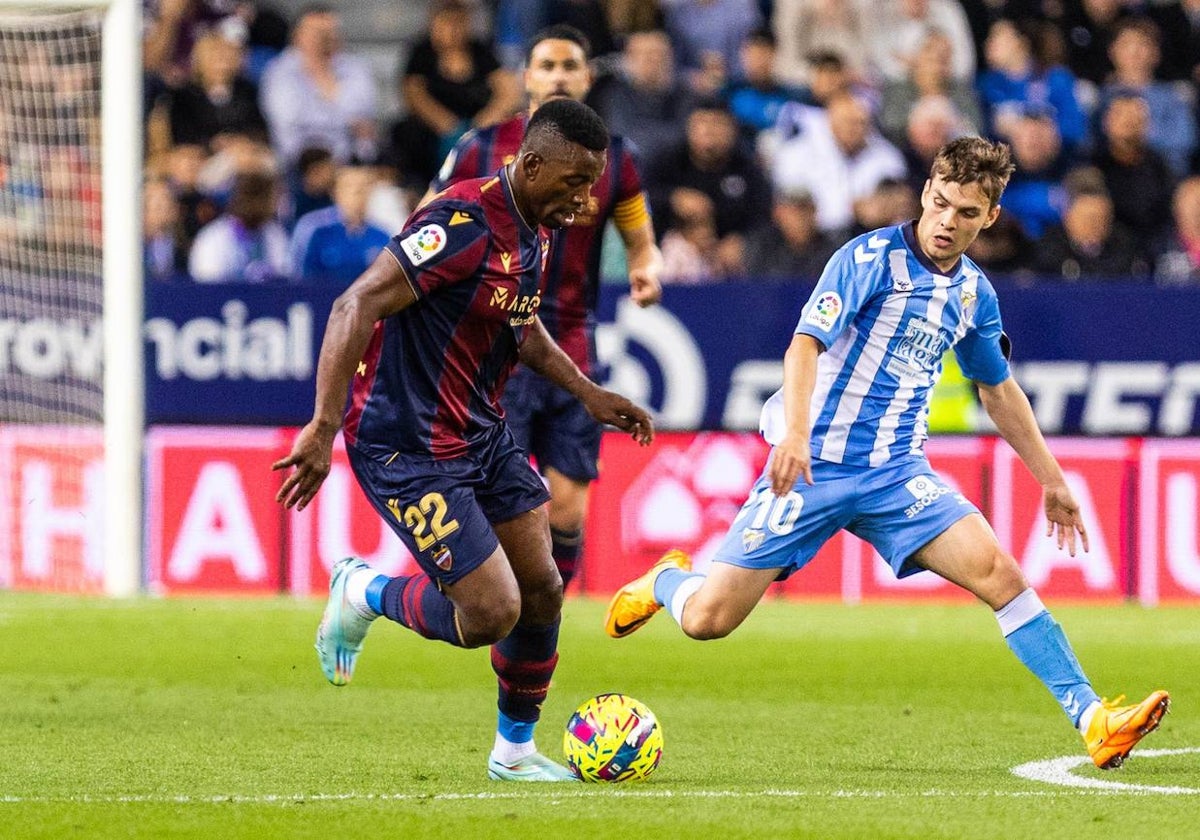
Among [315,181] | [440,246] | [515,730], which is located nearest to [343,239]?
[315,181]

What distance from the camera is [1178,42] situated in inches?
673

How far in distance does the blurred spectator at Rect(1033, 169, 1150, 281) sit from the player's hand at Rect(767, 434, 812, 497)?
8182mm

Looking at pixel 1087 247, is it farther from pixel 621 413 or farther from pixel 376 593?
pixel 376 593

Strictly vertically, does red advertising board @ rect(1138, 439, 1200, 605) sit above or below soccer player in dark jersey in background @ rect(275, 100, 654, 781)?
below

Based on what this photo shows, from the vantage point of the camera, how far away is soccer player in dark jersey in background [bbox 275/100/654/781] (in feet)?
20.8

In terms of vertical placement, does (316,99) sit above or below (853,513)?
below

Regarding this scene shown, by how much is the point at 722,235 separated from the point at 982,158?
28.6 ft

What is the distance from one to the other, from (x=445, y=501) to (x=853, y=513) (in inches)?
56.0

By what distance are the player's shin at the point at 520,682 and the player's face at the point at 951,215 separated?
174 centimetres

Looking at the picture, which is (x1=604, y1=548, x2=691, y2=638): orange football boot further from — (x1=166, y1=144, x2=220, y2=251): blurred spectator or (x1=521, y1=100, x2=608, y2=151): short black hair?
(x1=166, y1=144, x2=220, y2=251): blurred spectator

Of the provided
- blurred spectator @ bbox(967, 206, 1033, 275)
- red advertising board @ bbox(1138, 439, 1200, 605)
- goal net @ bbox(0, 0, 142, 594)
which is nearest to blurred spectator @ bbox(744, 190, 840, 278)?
blurred spectator @ bbox(967, 206, 1033, 275)

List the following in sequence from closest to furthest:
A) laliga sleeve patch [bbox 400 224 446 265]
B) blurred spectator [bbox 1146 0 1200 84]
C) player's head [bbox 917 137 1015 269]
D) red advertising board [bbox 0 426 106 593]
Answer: laliga sleeve patch [bbox 400 224 446 265] < player's head [bbox 917 137 1015 269] < red advertising board [bbox 0 426 106 593] < blurred spectator [bbox 1146 0 1200 84]

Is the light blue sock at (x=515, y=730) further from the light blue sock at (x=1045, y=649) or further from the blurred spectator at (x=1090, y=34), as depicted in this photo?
the blurred spectator at (x=1090, y=34)

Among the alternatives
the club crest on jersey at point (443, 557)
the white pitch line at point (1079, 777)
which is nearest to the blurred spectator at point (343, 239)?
the club crest on jersey at point (443, 557)
